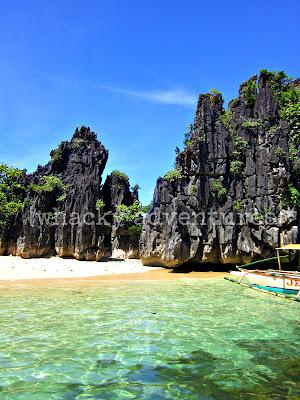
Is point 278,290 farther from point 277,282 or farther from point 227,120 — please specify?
point 227,120

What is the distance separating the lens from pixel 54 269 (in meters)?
31.7

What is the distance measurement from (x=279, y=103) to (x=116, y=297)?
27.3 meters

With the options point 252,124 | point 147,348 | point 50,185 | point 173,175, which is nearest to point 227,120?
point 252,124

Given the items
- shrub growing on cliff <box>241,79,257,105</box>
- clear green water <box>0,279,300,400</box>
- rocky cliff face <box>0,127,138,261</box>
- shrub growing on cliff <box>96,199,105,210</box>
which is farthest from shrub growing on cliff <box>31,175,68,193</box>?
clear green water <box>0,279,300,400</box>

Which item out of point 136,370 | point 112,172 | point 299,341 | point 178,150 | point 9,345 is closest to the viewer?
point 136,370

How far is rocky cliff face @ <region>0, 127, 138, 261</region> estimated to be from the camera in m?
38.9

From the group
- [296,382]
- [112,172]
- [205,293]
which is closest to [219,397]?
[296,382]

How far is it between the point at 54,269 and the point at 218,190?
17.5 metres

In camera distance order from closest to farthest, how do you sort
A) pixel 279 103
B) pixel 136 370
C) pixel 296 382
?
pixel 296 382, pixel 136 370, pixel 279 103

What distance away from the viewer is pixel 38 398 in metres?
Result: 5.97

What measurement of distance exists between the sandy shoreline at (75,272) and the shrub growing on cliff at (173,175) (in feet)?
29.1

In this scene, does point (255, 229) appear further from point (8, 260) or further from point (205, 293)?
point (8, 260)

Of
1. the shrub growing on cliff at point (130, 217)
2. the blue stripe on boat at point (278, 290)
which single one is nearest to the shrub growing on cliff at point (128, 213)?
the shrub growing on cliff at point (130, 217)

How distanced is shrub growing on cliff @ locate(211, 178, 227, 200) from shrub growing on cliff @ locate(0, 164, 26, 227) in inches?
946
